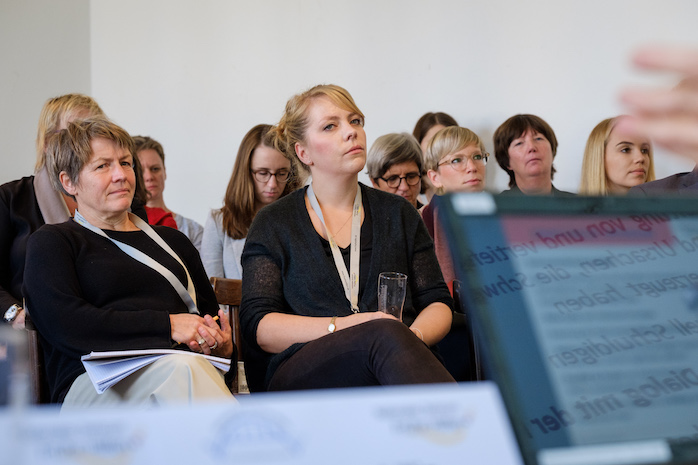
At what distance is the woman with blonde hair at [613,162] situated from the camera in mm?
3092

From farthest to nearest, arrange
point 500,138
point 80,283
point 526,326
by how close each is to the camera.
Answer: point 500,138, point 80,283, point 526,326

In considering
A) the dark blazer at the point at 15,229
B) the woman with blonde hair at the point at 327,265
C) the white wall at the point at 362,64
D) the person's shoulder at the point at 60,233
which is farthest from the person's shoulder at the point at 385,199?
the dark blazer at the point at 15,229

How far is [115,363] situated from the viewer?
173cm

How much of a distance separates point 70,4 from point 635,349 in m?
5.08

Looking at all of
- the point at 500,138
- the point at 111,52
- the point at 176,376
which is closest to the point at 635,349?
the point at 176,376

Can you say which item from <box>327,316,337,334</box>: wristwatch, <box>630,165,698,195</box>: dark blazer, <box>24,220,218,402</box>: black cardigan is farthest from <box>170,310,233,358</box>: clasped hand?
<box>630,165,698,195</box>: dark blazer

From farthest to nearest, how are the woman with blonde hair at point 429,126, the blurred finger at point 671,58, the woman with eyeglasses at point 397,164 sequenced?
the woman with blonde hair at point 429,126, the woman with eyeglasses at point 397,164, the blurred finger at point 671,58

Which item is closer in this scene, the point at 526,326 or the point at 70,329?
the point at 526,326

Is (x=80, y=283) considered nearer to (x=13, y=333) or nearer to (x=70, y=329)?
(x=70, y=329)

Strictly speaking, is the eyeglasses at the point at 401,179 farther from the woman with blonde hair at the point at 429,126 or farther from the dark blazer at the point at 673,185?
the dark blazer at the point at 673,185

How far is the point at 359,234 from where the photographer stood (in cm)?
223

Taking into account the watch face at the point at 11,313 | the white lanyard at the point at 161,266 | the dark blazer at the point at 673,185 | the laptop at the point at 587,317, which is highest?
the laptop at the point at 587,317

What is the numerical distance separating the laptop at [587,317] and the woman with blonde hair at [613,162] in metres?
2.65

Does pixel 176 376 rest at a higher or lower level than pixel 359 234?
lower
